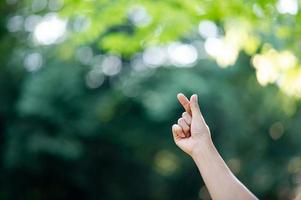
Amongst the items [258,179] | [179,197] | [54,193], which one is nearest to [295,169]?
[258,179]

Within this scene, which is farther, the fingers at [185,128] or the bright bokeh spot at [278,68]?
the bright bokeh spot at [278,68]

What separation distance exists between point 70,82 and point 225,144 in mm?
3676

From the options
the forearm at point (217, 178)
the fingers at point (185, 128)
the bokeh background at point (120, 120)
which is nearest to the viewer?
the forearm at point (217, 178)

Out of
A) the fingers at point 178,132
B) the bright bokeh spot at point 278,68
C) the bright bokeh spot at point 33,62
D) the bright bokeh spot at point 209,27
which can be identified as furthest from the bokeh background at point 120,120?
the fingers at point 178,132

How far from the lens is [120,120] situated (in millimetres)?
15422

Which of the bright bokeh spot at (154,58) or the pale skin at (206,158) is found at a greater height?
the bright bokeh spot at (154,58)

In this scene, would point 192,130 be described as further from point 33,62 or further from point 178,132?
point 33,62

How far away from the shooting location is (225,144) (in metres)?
15.5

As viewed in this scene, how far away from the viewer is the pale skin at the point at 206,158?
1.91 m

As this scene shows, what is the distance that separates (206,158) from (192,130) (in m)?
0.13

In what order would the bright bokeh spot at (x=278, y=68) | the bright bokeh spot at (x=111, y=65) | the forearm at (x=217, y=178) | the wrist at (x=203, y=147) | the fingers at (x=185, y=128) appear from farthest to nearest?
1. the bright bokeh spot at (x=111, y=65)
2. the bright bokeh spot at (x=278, y=68)
3. the fingers at (x=185, y=128)
4. the wrist at (x=203, y=147)
5. the forearm at (x=217, y=178)

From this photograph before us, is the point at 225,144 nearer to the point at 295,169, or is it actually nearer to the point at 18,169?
the point at 295,169

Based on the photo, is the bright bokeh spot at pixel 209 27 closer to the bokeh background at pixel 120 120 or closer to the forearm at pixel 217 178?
the forearm at pixel 217 178

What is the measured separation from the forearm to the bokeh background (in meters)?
11.0
